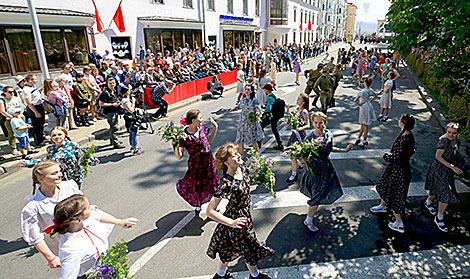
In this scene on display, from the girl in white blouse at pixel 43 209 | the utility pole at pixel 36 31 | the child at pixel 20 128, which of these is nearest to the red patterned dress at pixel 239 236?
the girl in white blouse at pixel 43 209

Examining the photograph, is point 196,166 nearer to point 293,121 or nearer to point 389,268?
point 293,121

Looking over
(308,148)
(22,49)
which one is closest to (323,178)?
(308,148)

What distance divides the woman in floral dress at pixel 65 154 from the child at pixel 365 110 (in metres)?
6.91

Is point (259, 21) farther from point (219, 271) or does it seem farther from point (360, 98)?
point (219, 271)

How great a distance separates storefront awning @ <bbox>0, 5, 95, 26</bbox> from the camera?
38.4 ft

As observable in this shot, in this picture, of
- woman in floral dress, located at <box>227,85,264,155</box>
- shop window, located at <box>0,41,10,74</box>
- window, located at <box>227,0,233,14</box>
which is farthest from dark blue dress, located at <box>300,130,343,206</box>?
window, located at <box>227,0,233,14</box>

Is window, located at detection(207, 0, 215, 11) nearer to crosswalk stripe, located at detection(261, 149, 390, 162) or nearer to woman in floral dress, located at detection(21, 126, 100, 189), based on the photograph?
crosswalk stripe, located at detection(261, 149, 390, 162)

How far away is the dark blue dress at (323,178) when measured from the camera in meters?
4.48

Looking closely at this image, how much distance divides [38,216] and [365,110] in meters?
7.59

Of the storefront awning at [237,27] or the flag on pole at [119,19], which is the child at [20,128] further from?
the storefront awning at [237,27]

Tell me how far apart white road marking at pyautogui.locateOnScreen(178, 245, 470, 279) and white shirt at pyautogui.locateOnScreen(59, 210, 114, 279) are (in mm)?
1504

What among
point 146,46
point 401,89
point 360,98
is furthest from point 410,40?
Answer: point 146,46

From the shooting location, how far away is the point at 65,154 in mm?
4324

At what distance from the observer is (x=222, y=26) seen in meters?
27.2
